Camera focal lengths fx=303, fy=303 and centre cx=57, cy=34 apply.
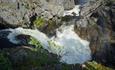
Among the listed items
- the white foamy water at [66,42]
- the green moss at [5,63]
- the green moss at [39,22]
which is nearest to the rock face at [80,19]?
the green moss at [39,22]

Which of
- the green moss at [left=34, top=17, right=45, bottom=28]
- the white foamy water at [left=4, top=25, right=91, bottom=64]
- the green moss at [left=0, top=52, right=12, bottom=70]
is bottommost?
the white foamy water at [left=4, top=25, right=91, bottom=64]

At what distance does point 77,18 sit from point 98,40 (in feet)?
13.6

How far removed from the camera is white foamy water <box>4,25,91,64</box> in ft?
73.2

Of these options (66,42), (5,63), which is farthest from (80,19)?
(5,63)

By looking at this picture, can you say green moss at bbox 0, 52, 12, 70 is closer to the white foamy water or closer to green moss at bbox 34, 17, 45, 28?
the white foamy water

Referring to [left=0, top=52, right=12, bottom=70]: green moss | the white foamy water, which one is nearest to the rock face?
the white foamy water

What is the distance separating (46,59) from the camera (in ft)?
39.6

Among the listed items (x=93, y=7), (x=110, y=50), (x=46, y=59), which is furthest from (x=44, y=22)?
(x=46, y=59)

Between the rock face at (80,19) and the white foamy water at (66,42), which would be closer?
the rock face at (80,19)

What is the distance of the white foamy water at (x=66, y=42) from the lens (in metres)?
22.3

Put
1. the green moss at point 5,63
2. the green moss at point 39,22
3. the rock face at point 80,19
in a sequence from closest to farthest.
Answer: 1. the green moss at point 5,63
2. the rock face at point 80,19
3. the green moss at point 39,22

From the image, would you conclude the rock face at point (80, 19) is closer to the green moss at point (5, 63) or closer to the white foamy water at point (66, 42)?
the white foamy water at point (66, 42)

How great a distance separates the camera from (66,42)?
24.3m

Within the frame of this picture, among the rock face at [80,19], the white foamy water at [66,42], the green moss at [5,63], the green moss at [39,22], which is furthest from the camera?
the green moss at [39,22]
